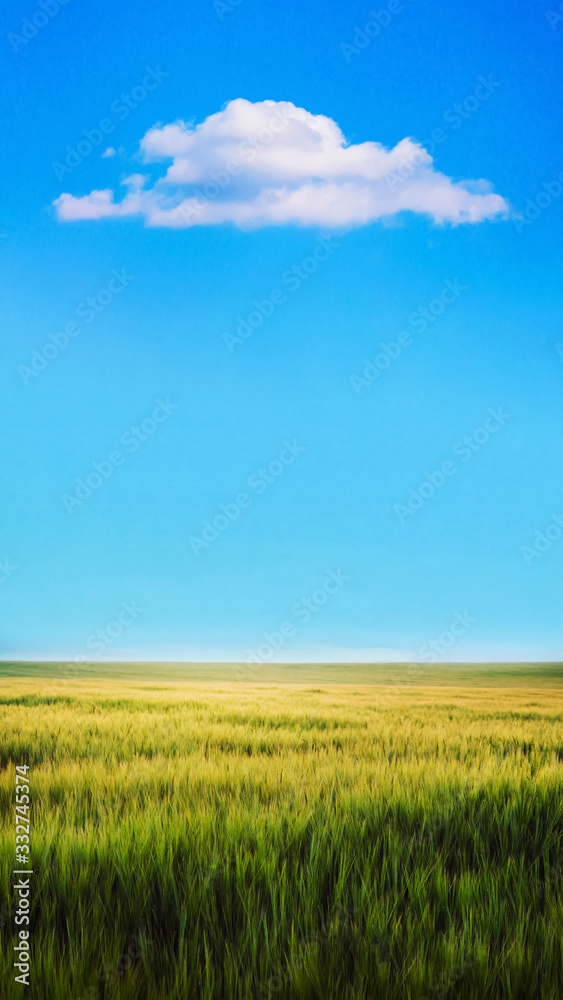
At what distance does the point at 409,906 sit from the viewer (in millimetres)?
2443

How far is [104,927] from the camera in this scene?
7.68ft

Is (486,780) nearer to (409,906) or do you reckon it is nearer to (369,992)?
(409,906)

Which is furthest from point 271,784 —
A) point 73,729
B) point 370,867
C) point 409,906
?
point 73,729

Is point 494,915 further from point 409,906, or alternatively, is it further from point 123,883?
point 123,883

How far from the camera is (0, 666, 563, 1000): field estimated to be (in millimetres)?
2041

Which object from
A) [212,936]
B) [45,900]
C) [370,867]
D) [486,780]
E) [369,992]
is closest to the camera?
[369,992]

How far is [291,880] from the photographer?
2699 millimetres

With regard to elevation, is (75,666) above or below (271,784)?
below

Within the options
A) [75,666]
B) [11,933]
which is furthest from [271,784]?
[75,666]

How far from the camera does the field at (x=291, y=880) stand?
2.04 meters

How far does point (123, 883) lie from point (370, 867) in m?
1.18

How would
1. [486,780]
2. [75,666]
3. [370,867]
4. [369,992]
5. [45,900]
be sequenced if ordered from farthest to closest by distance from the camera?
[75,666] → [486,780] → [370,867] → [45,900] → [369,992]

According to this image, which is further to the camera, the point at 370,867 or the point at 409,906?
the point at 370,867

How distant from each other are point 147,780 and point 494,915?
105 inches
